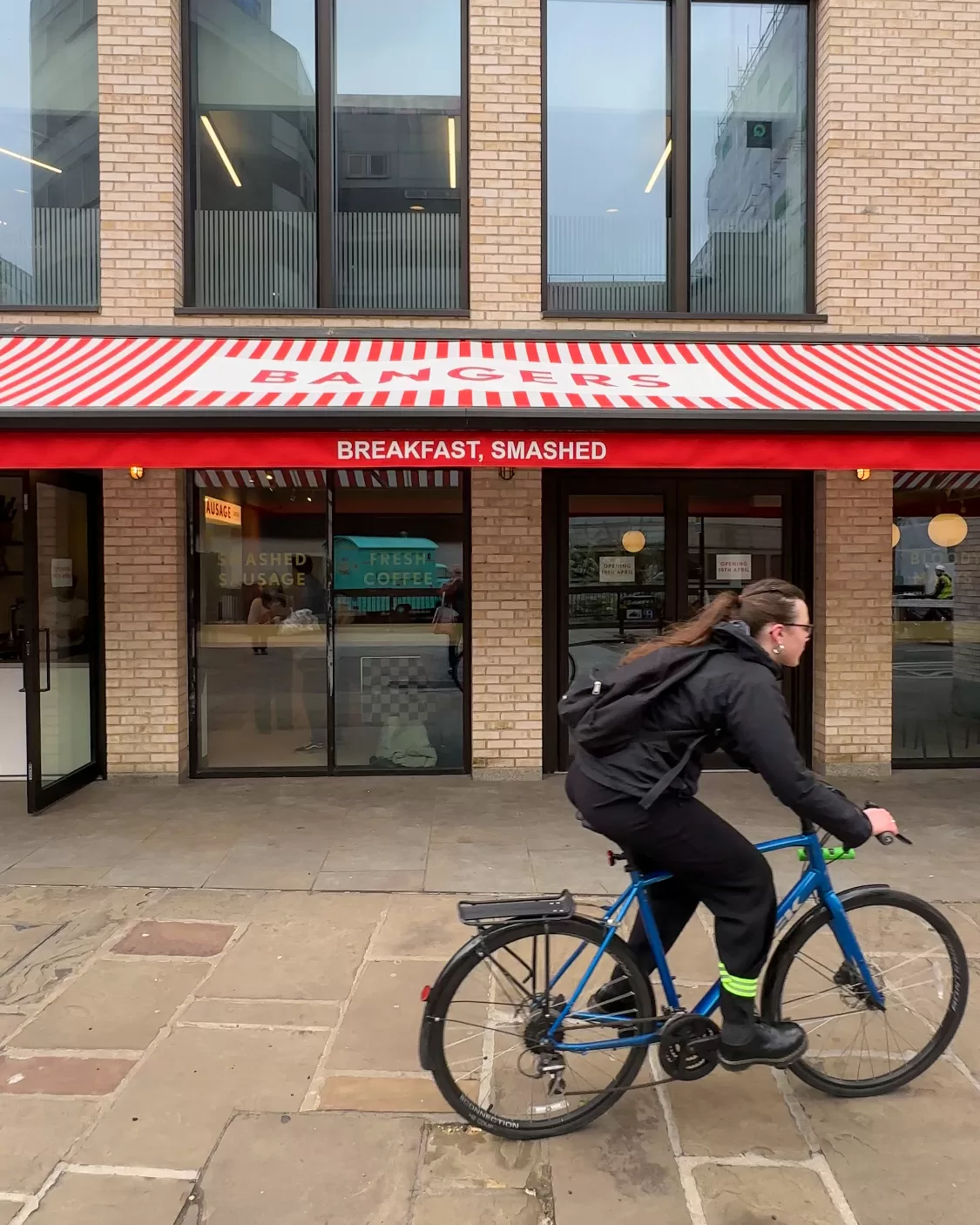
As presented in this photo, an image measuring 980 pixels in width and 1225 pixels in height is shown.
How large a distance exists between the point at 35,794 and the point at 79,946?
242 cm

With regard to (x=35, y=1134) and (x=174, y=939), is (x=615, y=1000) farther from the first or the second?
(x=174, y=939)

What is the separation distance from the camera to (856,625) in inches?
284

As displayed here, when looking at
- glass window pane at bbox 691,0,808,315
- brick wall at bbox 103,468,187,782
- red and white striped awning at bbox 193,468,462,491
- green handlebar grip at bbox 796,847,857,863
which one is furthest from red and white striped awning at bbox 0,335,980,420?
green handlebar grip at bbox 796,847,857,863

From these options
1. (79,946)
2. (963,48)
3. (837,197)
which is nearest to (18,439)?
(79,946)

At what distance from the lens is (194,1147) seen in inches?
108

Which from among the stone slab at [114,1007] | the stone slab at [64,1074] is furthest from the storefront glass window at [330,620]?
the stone slab at [64,1074]

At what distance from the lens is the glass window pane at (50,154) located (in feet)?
23.3

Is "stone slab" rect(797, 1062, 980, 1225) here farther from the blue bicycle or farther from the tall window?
the tall window

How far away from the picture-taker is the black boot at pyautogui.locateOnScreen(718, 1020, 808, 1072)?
2.73 metres

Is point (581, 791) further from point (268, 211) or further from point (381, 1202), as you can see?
point (268, 211)

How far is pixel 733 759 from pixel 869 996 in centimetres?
111

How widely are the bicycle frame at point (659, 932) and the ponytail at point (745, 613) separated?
0.70 meters

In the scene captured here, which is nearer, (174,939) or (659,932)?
(659,932)

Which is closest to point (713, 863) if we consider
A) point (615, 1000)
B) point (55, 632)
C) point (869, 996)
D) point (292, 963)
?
point (615, 1000)
